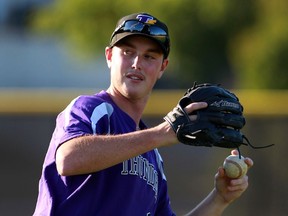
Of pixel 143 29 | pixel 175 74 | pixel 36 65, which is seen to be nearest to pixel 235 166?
pixel 143 29

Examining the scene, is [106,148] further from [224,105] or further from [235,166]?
[235,166]

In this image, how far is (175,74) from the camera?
105ft

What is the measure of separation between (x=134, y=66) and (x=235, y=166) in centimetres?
67

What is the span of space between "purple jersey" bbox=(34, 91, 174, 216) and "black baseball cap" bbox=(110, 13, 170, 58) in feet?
1.02

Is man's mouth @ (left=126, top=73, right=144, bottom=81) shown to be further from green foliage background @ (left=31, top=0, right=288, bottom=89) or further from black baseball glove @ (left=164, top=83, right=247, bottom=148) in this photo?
green foliage background @ (left=31, top=0, right=288, bottom=89)

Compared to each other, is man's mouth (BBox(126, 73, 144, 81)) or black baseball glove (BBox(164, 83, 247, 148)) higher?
man's mouth (BBox(126, 73, 144, 81))

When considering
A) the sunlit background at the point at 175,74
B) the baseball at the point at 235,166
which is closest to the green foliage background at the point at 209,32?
the sunlit background at the point at 175,74

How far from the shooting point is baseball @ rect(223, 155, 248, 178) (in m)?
4.23

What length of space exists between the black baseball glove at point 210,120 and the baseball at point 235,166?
48 cm

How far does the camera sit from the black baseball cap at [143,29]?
4125 mm

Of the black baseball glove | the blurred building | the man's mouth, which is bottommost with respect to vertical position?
the blurred building

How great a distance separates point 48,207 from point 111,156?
18.5 inches

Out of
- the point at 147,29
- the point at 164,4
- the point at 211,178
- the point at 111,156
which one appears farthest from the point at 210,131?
the point at 164,4

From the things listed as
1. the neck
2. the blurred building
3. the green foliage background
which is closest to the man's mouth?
the neck
